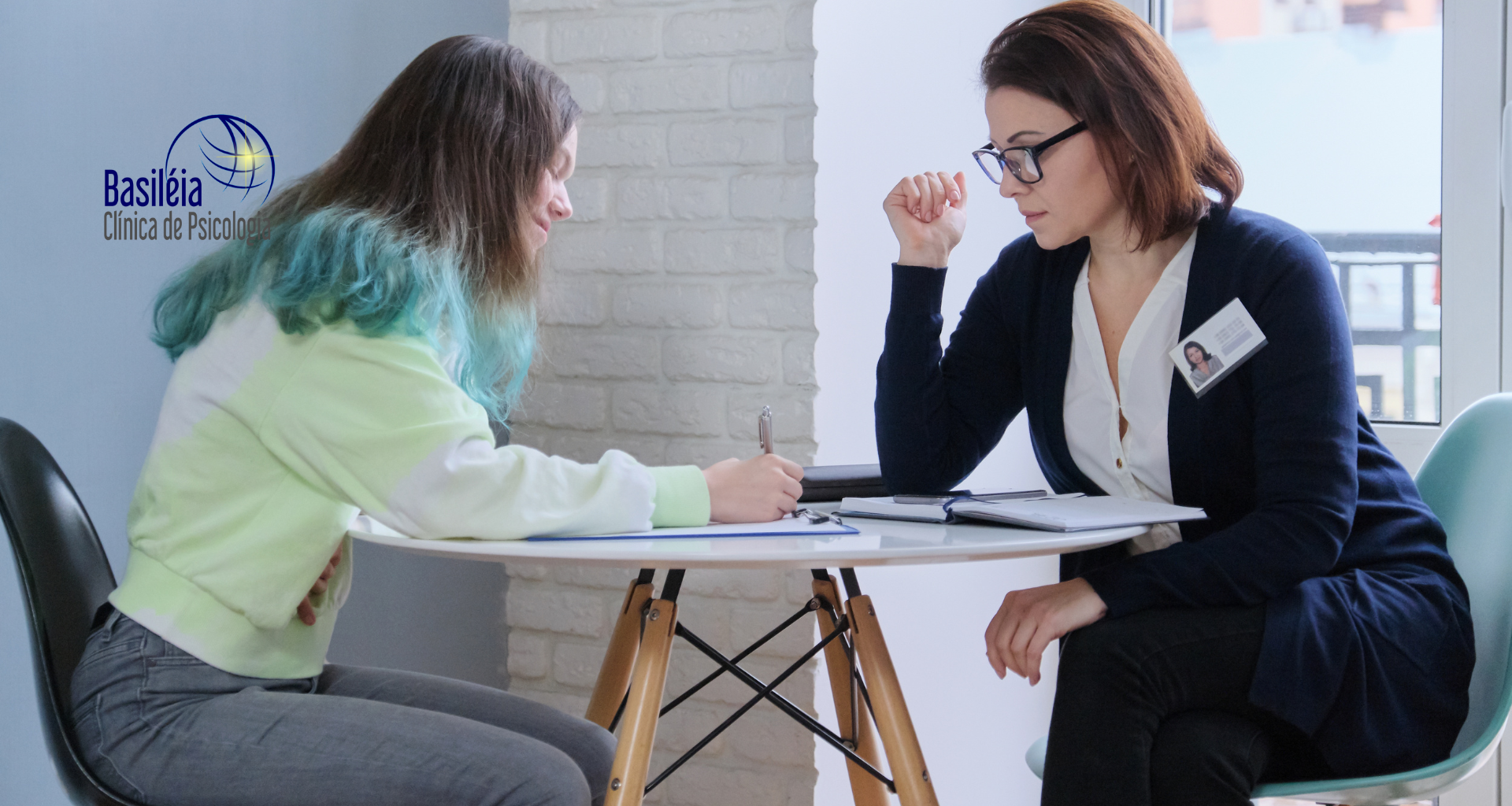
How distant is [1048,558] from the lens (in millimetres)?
2527

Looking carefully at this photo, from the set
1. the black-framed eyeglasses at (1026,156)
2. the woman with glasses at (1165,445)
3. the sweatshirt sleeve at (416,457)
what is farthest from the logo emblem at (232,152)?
the black-framed eyeglasses at (1026,156)

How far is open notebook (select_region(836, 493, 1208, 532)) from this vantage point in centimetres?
116

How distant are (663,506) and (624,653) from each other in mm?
352

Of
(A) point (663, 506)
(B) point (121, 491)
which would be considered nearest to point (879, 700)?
(A) point (663, 506)

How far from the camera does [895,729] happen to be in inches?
52.6

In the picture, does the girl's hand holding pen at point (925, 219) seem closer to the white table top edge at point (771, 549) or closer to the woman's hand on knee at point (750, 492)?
the woman's hand on knee at point (750, 492)

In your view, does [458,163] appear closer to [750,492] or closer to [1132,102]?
[750,492]

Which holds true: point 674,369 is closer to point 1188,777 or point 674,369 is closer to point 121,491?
point 121,491

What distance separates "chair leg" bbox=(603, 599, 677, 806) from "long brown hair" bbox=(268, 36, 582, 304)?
42cm

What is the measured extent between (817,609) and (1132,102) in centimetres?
73

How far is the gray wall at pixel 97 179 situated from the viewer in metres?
1.56

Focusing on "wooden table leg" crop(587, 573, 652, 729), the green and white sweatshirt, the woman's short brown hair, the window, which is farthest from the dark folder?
the window

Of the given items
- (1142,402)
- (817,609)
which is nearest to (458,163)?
(817,609)

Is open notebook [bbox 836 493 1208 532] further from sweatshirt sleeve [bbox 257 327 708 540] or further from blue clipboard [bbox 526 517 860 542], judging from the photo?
sweatshirt sleeve [bbox 257 327 708 540]
